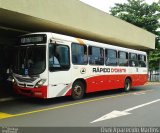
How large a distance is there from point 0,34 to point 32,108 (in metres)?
7.22

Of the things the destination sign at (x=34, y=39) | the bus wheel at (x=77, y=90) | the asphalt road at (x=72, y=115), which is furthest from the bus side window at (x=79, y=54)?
the asphalt road at (x=72, y=115)

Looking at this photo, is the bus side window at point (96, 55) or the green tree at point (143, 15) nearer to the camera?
the bus side window at point (96, 55)

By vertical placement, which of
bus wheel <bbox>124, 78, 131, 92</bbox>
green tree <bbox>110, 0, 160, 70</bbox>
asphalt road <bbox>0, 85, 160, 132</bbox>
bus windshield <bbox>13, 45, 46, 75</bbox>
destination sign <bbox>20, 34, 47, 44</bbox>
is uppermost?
green tree <bbox>110, 0, 160, 70</bbox>

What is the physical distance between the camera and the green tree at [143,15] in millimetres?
34000

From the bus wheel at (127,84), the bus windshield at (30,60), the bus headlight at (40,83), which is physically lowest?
the bus wheel at (127,84)

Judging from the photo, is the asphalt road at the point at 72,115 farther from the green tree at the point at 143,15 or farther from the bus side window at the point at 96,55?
the green tree at the point at 143,15

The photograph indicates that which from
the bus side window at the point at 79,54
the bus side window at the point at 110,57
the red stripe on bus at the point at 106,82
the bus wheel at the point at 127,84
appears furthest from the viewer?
the bus wheel at the point at 127,84

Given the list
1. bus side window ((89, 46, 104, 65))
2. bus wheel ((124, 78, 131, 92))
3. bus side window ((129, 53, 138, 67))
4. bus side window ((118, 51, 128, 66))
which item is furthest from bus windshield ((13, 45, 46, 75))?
bus side window ((129, 53, 138, 67))

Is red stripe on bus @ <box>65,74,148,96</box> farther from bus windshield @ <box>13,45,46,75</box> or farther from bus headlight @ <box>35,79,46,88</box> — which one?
bus windshield @ <box>13,45,46,75</box>

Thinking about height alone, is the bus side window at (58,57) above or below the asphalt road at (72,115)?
above

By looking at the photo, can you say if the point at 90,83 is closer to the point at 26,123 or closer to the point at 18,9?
the point at 18,9

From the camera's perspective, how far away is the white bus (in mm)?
11445

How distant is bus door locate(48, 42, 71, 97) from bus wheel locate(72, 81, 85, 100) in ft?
1.93

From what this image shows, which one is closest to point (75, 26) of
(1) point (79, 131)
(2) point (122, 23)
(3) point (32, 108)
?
(3) point (32, 108)
